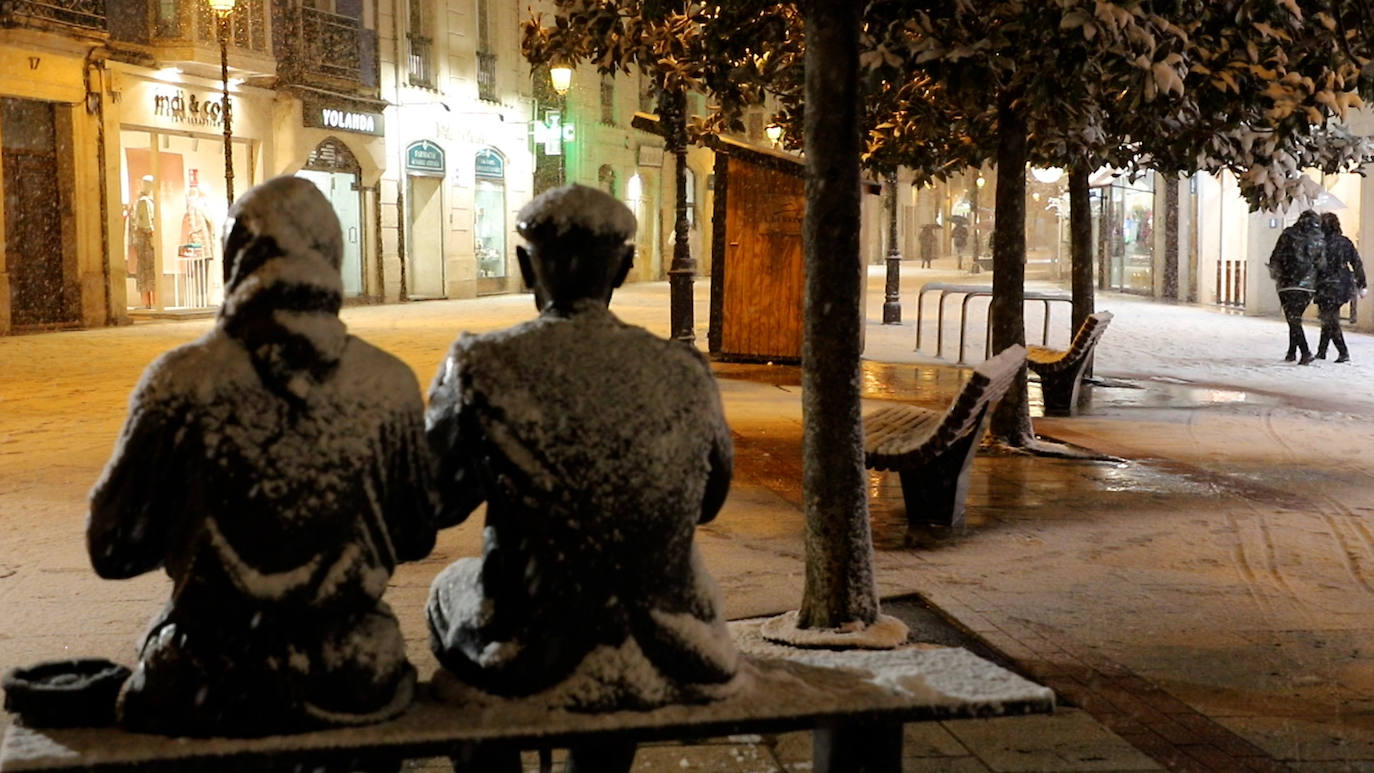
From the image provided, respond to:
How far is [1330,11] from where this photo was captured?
7.38 m

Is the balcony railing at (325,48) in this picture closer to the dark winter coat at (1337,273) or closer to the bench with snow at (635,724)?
the dark winter coat at (1337,273)

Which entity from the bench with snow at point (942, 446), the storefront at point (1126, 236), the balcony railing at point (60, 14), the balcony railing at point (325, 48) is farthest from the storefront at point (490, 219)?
the bench with snow at point (942, 446)

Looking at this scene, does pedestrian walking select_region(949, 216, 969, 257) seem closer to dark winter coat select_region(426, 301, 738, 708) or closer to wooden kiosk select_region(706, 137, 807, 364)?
wooden kiosk select_region(706, 137, 807, 364)

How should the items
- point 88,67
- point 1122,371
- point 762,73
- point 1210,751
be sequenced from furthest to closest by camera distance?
point 88,67 → point 1122,371 → point 762,73 → point 1210,751

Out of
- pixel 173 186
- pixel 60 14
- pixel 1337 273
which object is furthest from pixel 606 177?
pixel 1337 273

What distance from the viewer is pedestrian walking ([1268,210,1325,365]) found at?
18.0 m

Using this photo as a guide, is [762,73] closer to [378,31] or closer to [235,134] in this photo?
[235,134]

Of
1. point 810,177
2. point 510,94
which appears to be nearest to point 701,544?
point 810,177

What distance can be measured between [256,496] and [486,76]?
122 ft

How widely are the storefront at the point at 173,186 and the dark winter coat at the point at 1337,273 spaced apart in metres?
17.6

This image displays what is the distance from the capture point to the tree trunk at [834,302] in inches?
212

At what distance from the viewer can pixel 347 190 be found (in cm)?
3303

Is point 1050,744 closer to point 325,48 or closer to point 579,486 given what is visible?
point 579,486

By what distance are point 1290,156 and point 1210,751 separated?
6753mm
